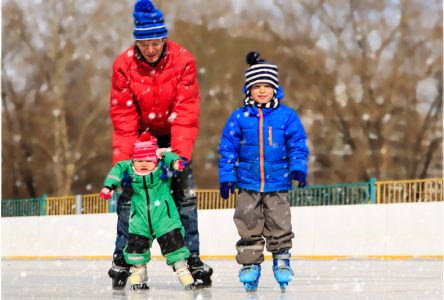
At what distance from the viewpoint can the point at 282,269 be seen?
639 centimetres

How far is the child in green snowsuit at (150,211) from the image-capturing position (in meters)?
6.39

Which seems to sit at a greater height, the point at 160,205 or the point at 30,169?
the point at 30,169

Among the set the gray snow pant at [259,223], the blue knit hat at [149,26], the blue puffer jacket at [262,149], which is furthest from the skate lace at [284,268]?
the blue knit hat at [149,26]

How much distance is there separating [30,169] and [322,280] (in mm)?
24383

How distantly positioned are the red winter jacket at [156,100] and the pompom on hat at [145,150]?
5.7 inches

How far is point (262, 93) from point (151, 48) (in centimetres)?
78

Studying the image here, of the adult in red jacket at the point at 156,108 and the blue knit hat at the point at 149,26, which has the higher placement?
the blue knit hat at the point at 149,26

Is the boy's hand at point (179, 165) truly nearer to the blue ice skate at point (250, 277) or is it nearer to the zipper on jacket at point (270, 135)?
the zipper on jacket at point (270, 135)

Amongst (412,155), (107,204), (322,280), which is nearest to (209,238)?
(107,204)

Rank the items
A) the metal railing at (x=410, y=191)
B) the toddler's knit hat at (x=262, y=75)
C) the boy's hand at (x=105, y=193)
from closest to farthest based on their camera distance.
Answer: the boy's hand at (x=105, y=193) < the toddler's knit hat at (x=262, y=75) < the metal railing at (x=410, y=191)

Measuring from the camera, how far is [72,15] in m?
30.3

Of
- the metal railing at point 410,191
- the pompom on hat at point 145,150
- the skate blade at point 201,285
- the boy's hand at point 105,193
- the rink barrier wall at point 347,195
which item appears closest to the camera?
the boy's hand at point 105,193

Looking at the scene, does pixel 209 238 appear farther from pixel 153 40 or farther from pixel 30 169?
pixel 30 169

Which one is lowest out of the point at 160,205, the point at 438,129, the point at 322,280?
A: the point at 322,280
